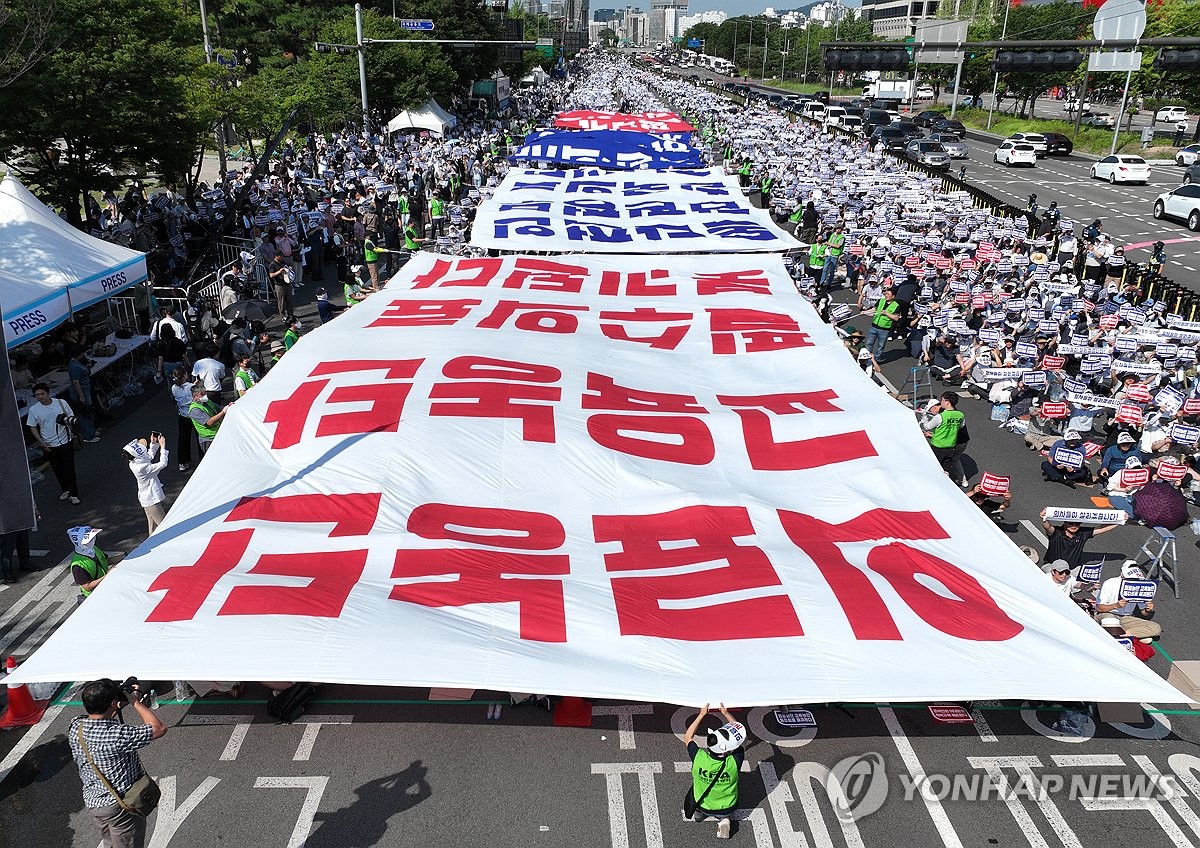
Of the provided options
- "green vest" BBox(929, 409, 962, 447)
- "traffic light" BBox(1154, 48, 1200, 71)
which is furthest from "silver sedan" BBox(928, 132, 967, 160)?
"green vest" BBox(929, 409, 962, 447)

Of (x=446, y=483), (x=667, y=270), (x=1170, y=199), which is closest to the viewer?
(x=446, y=483)

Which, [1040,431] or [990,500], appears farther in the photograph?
[1040,431]

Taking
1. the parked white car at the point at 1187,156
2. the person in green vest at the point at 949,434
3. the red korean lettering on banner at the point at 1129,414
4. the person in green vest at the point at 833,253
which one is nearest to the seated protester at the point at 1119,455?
the red korean lettering on banner at the point at 1129,414

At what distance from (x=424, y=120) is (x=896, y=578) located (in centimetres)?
A: 5055

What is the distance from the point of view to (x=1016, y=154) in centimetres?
5094

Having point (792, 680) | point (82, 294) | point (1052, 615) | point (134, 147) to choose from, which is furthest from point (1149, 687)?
point (134, 147)

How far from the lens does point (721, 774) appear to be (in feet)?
22.7

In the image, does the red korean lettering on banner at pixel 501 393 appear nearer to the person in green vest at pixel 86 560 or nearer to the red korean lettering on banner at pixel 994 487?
the person in green vest at pixel 86 560

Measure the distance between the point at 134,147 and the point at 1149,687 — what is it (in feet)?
86.9

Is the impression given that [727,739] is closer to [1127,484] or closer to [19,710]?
[19,710]

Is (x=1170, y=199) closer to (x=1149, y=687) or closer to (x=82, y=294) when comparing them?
(x=1149, y=687)

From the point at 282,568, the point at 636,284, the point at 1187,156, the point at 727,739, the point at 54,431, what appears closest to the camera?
the point at 727,739

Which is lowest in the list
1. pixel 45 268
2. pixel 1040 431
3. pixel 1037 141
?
pixel 1040 431

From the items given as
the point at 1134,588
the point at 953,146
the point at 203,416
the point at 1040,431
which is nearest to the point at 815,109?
the point at 953,146
